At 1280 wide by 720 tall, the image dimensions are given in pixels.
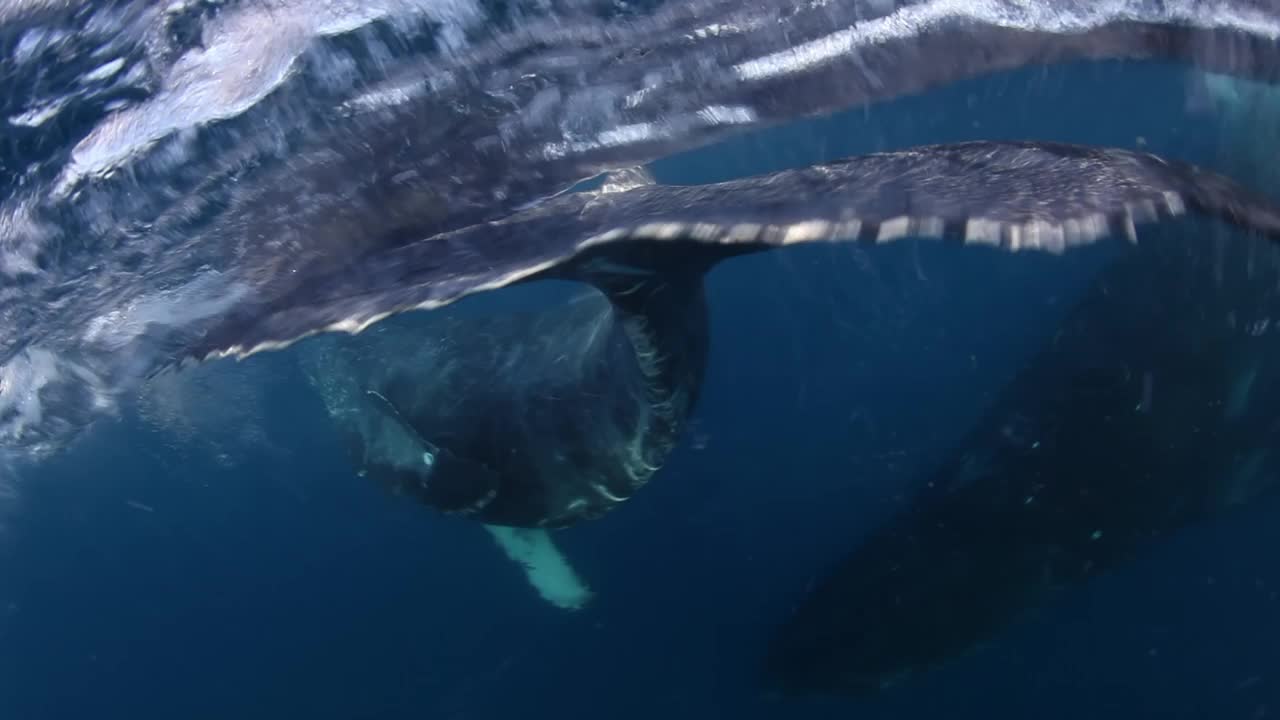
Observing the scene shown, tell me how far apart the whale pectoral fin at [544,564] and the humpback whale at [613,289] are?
5 cm

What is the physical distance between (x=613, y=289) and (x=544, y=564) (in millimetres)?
7922

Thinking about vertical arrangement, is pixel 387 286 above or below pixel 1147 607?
above

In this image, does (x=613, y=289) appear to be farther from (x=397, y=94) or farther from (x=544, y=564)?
(x=544, y=564)

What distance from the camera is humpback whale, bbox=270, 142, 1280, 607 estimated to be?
2943 millimetres

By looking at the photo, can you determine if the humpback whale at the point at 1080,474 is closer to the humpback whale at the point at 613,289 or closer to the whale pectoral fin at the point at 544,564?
the whale pectoral fin at the point at 544,564

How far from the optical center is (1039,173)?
126 inches

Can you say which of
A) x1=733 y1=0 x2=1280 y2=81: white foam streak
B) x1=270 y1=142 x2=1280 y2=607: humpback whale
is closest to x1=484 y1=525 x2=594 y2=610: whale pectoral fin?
x1=270 y1=142 x2=1280 y2=607: humpback whale

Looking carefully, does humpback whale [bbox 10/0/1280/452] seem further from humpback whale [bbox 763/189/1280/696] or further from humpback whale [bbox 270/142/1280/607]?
humpback whale [bbox 763/189/1280/696]

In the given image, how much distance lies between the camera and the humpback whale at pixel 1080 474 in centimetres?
958

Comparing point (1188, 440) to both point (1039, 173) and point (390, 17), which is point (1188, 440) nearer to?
point (1039, 173)

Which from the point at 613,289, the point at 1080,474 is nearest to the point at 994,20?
the point at 613,289

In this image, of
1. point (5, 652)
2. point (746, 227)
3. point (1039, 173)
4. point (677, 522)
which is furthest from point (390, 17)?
point (5, 652)

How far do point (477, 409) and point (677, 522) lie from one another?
5.18 m

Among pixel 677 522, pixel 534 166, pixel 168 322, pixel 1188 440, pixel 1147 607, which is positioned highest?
pixel 534 166
